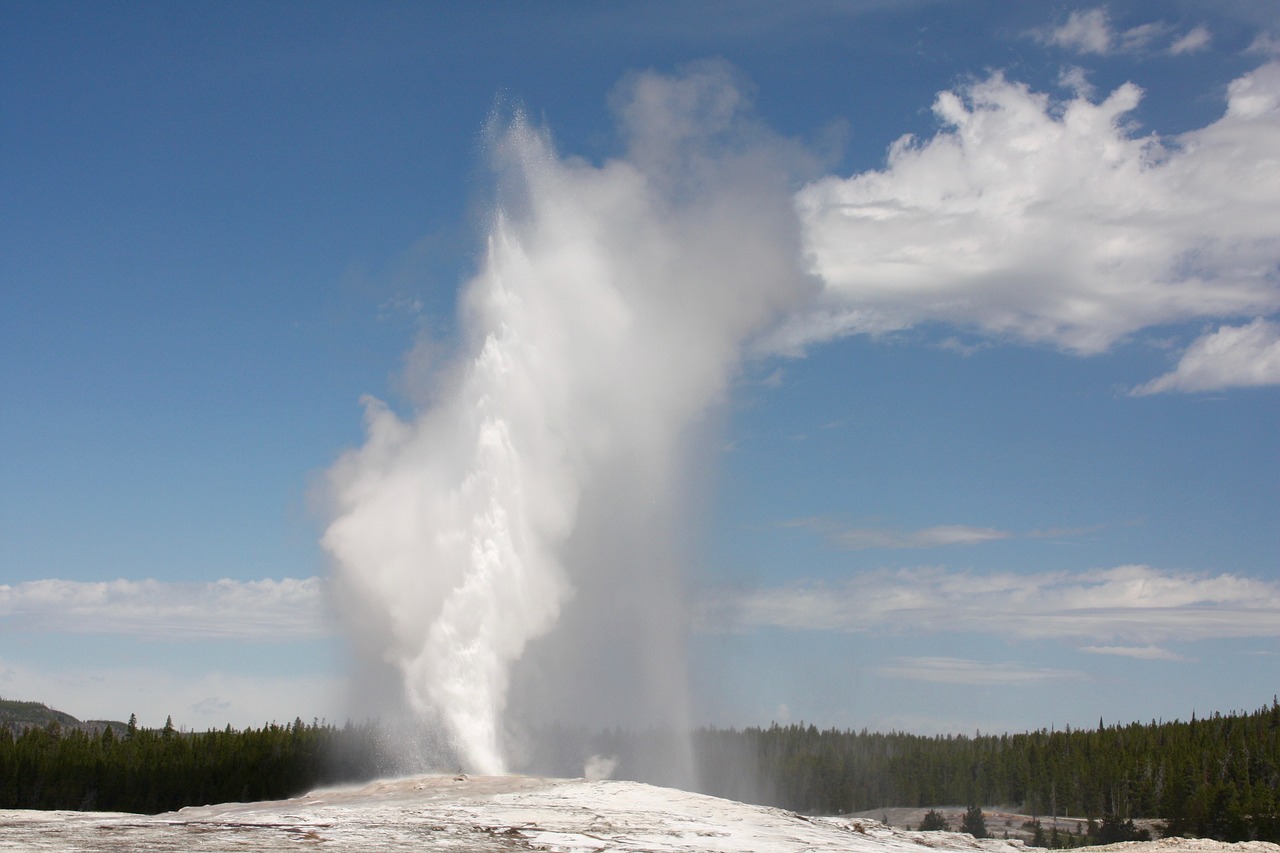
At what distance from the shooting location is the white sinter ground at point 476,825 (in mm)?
23016

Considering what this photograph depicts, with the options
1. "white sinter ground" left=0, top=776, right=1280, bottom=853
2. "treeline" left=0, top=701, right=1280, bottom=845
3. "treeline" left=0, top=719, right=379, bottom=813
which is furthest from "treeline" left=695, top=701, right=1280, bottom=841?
"white sinter ground" left=0, top=776, right=1280, bottom=853

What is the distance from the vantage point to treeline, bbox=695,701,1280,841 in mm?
89562

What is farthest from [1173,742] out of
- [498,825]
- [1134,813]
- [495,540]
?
[498,825]

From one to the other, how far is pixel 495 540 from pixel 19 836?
2303cm

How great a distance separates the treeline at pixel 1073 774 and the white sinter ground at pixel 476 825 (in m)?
43.8

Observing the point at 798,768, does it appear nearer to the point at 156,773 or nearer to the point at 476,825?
the point at 156,773

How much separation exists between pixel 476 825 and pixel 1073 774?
102 meters

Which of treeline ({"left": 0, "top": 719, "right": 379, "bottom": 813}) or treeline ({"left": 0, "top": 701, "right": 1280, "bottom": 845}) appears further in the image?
treeline ({"left": 0, "top": 719, "right": 379, "bottom": 813})

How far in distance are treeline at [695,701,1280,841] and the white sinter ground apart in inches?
1724

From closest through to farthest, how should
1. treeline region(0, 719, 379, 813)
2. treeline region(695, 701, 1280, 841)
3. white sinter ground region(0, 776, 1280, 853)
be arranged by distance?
white sinter ground region(0, 776, 1280, 853), treeline region(0, 719, 379, 813), treeline region(695, 701, 1280, 841)

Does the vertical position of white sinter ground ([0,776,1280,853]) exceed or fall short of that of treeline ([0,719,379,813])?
it exceeds it

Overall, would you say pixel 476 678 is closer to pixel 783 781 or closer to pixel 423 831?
pixel 423 831

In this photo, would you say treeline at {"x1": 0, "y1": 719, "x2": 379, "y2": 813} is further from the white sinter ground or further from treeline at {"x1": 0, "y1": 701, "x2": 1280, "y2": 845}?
the white sinter ground

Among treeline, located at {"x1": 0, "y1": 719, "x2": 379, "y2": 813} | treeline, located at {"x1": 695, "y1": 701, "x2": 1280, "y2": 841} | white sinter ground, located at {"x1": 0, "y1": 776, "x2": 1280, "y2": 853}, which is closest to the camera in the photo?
white sinter ground, located at {"x1": 0, "y1": 776, "x2": 1280, "y2": 853}
